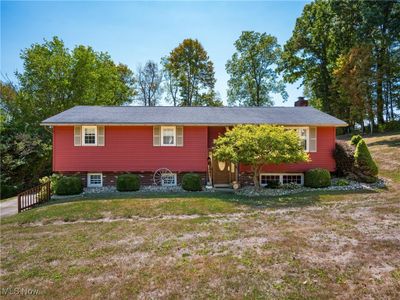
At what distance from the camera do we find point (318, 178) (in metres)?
13.3

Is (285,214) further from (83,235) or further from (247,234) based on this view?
(83,235)

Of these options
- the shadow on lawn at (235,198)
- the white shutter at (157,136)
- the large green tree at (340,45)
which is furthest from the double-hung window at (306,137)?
the large green tree at (340,45)

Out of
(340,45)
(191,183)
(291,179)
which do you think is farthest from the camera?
(340,45)

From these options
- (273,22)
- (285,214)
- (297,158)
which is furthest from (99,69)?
(285,214)

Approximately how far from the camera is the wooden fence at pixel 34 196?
11.5 m

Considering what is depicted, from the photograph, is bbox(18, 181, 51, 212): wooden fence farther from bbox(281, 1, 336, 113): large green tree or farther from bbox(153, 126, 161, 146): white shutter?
bbox(281, 1, 336, 113): large green tree

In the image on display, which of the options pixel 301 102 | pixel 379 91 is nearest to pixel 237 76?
pixel 379 91

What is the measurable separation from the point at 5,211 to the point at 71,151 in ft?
13.5

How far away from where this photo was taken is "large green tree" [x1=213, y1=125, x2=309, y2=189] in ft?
38.9

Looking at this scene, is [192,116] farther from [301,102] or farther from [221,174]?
[301,102]

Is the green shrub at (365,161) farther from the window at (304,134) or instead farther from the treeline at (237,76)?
the treeline at (237,76)

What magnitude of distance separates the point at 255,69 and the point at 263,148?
27282mm

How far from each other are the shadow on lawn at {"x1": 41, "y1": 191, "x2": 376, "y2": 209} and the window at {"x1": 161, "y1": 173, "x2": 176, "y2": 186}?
212 centimetres

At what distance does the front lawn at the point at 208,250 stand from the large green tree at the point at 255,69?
2843 centimetres
